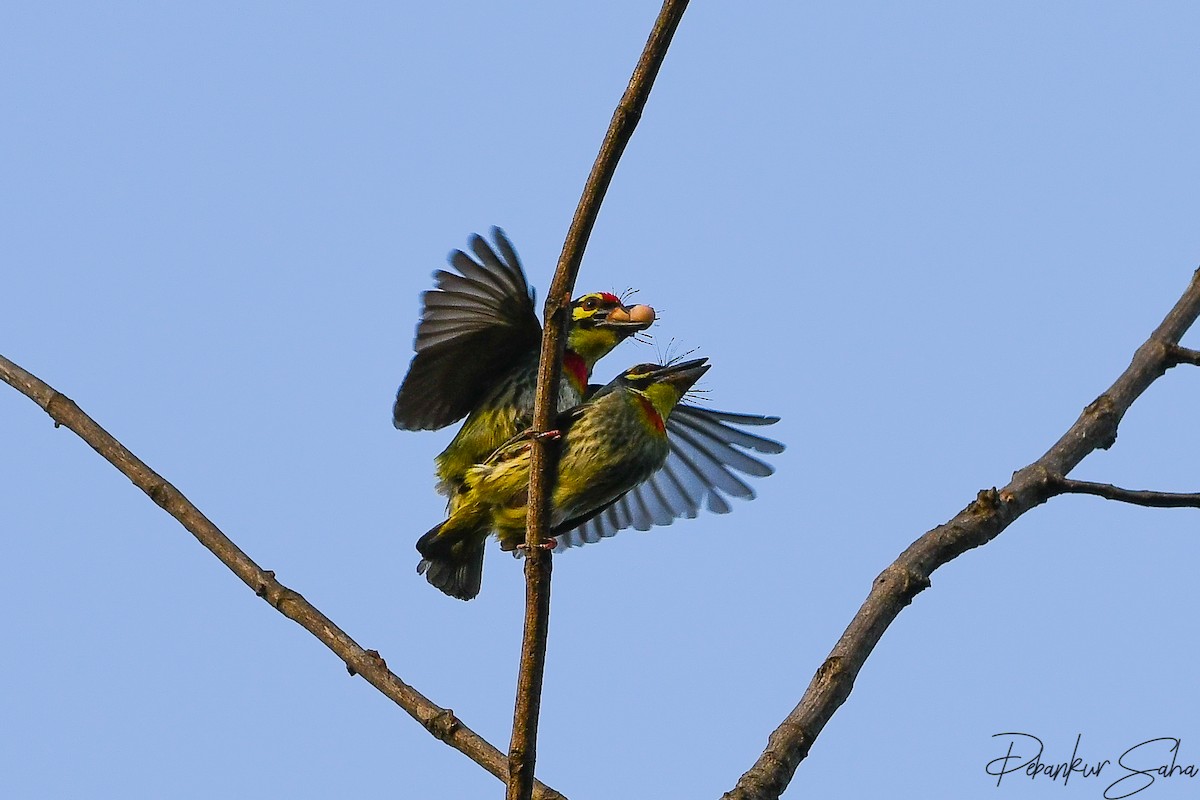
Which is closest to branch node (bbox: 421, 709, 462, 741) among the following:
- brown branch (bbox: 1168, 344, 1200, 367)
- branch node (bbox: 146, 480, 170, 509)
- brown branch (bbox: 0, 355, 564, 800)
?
brown branch (bbox: 0, 355, 564, 800)

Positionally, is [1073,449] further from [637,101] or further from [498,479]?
[498,479]

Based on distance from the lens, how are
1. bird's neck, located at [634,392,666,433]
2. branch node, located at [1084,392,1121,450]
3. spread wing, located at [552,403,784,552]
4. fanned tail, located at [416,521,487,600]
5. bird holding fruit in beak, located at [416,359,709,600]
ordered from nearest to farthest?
branch node, located at [1084,392,1121,450] < bird holding fruit in beak, located at [416,359,709,600] < bird's neck, located at [634,392,666,433] < fanned tail, located at [416,521,487,600] < spread wing, located at [552,403,784,552]

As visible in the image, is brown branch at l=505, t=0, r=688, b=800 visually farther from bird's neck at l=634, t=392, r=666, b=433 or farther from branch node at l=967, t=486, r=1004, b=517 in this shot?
bird's neck at l=634, t=392, r=666, b=433

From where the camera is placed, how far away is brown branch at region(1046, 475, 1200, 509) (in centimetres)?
308

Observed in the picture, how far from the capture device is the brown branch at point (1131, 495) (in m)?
3.08

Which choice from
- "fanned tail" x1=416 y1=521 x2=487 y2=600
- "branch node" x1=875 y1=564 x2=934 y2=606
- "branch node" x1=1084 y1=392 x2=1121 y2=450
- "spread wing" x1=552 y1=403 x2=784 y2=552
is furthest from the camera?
"spread wing" x1=552 y1=403 x2=784 y2=552

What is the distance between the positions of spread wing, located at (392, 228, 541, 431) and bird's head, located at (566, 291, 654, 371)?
0.70 ft

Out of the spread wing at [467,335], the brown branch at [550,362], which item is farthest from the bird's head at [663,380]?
the brown branch at [550,362]

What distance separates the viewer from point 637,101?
294 cm

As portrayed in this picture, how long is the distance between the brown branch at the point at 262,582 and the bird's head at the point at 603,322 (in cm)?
256

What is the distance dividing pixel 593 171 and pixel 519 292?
8.11 ft

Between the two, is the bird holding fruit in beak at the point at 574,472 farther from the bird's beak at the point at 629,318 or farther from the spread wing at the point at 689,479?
the spread wing at the point at 689,479

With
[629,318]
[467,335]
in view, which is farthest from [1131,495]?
[467,335]

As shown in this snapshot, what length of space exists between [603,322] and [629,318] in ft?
0.40
